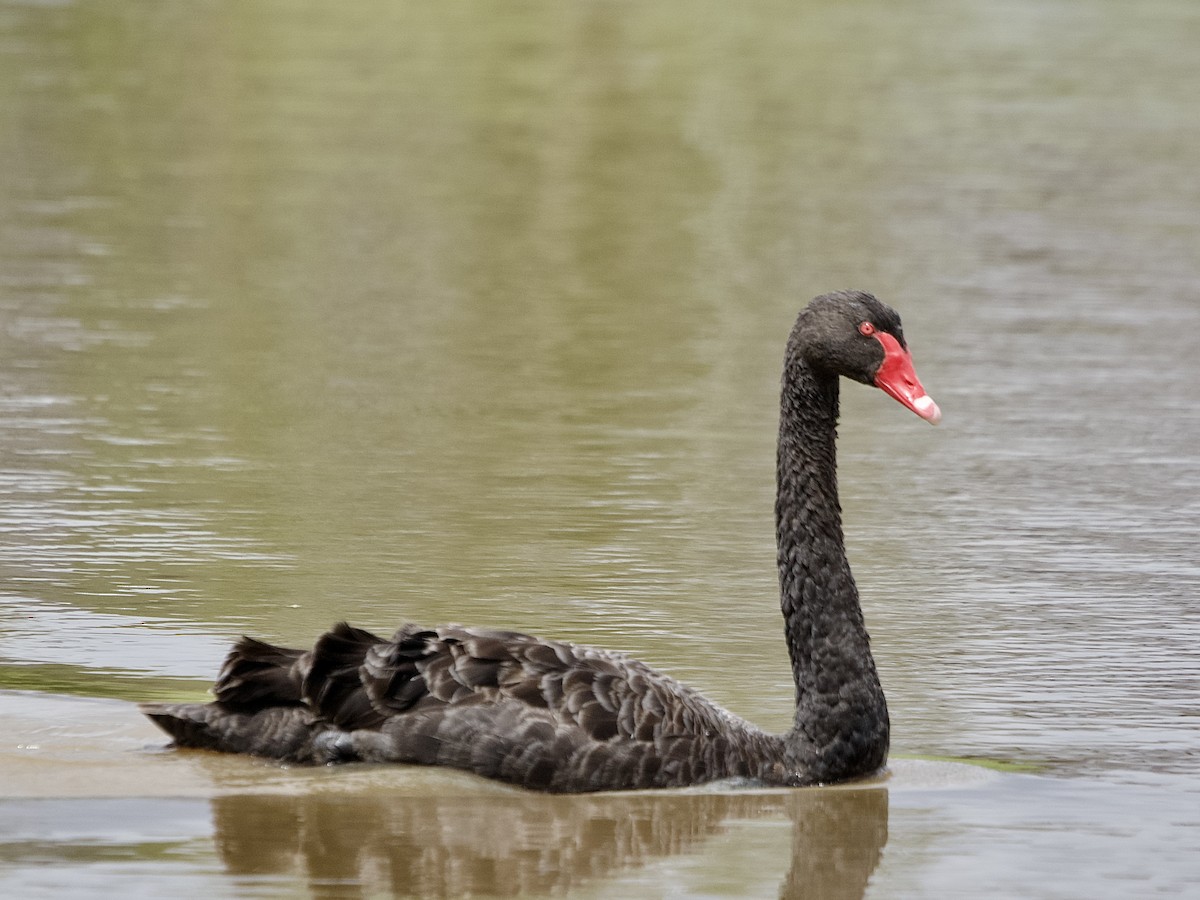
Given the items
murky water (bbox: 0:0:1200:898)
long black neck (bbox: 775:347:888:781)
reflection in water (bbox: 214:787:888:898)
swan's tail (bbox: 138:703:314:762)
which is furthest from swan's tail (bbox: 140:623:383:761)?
long black neck (bbox: 775:347:888:781)

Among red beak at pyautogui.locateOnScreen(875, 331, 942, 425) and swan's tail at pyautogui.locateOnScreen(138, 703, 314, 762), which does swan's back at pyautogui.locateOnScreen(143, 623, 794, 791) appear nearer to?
swan's tail at pyautogui.locateOnScreen(138, 703, 314, 762)

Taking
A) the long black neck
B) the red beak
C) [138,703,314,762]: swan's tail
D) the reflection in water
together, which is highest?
the red beak

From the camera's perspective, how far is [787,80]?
33.5 meters

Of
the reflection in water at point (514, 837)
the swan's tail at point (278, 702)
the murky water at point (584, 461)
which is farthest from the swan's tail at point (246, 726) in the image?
the reflection in water at point (514, 837)

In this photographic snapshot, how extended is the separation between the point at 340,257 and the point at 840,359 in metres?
11.5

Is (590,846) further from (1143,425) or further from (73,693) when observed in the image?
(1143,425)

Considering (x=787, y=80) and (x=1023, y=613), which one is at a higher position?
(x=787, y=80)

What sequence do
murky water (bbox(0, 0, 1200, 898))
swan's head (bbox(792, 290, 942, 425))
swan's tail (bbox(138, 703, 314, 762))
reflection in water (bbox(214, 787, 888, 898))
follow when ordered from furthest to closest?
1. swan's head (bbox(792, 290, 942, 425))
2. swan's tail (bbox(138, 703, 314, 762))
3. murky water (bbox(0, 0, 1200, 898))
4. reflection in water (bbox(214, 787, 888, 898))

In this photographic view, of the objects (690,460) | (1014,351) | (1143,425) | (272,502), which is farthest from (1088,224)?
(272,502)

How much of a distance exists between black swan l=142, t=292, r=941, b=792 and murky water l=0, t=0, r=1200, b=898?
0.10 meters

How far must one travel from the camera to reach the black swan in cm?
704

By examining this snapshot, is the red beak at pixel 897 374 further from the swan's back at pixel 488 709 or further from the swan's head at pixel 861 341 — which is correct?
the swan's back at pixel 488 709

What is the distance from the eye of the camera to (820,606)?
744 cm

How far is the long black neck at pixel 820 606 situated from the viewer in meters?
7.30
